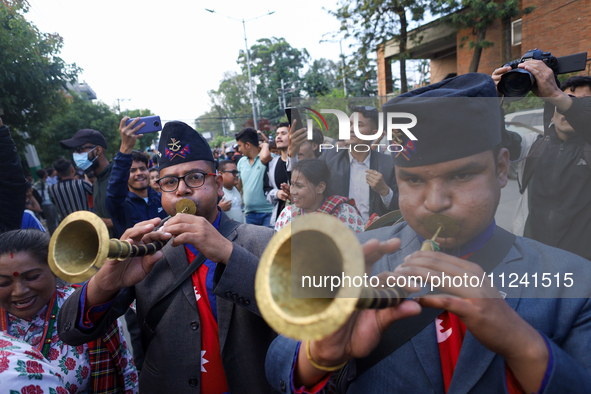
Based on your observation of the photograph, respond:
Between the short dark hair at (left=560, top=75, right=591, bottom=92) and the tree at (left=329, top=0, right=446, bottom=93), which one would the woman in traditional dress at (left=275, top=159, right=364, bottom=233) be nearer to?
the short dark hair at (left=560, top=75, right=591, bottom=92)

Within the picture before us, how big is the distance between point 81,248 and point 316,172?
3.32ft

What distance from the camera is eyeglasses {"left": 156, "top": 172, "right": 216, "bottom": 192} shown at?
1.93 meters

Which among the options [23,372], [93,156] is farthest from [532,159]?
[93,156]

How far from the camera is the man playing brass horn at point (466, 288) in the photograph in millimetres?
878

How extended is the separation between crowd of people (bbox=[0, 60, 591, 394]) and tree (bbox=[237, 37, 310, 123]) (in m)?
35.3

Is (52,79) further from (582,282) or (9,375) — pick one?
(582,282)

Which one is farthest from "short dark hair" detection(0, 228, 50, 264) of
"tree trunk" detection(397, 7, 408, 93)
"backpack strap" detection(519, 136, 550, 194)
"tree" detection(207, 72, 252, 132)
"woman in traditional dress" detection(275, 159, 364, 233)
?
"tree" detection(207, 72, 252, 132)

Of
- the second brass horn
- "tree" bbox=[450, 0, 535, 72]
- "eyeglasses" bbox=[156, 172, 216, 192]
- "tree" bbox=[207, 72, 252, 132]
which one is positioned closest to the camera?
the second brass horn

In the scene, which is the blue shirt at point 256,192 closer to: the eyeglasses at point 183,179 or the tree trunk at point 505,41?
the eyeglasses at point 183,179

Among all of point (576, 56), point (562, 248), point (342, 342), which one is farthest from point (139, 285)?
point (576, 56)

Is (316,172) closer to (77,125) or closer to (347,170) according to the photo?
(347,170)

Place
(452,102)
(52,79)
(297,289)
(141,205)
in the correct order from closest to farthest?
(297,289)
(452,102)
(141,205)
(52,79)

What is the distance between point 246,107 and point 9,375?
65.8 metres

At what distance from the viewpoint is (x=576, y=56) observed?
1521mm
